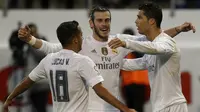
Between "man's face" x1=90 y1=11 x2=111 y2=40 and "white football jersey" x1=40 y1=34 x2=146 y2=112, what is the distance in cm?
10

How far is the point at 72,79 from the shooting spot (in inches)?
256

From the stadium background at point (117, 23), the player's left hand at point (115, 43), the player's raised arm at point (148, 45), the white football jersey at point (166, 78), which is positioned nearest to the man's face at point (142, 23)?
the white football jersey at point (166, 78)

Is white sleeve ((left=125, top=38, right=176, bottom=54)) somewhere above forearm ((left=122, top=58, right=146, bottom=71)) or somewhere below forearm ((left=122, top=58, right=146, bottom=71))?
above

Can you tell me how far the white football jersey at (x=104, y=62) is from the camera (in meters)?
7.64

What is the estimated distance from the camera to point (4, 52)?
41.1 ft

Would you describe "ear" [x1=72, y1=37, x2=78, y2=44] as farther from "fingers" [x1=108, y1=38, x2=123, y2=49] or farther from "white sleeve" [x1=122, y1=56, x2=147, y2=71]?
"white sleeve" [x1=122, y1=56, x2=147, y2=71]

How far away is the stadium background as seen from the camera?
12.1 metres

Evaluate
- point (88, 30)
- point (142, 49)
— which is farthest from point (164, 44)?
point (88, 30)

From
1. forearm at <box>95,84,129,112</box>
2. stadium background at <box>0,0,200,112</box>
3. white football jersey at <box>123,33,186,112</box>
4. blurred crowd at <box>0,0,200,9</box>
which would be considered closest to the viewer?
forearm at <box>95,84,129,112</box>

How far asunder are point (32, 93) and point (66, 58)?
537 cm

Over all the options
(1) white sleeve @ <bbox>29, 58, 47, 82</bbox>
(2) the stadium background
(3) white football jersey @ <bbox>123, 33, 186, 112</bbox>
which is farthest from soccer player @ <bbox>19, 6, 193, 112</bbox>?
(2) the stadium background

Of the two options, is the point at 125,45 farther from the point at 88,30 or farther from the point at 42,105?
the point at 88,30

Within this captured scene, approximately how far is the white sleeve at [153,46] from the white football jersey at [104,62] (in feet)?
2.79

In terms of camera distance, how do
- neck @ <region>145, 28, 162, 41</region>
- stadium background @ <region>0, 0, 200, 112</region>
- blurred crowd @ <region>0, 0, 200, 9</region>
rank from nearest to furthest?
neck @ <region>145, 28, 162, 41</region> < stadium background @ <region>0, 0, 200, 112</region> < blurred crowd @ <region>0, 0, 200, 9</region>
